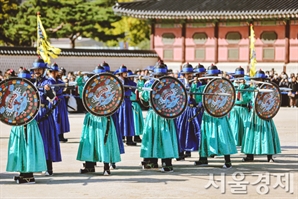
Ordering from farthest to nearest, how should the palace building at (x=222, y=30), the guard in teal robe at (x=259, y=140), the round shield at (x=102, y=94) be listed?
the palace building at (x=222, y=30), the guard in teal robe at (x=259, y=140), the round shield at (x=102, y=94)

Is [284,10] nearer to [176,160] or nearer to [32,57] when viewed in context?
[32,57]

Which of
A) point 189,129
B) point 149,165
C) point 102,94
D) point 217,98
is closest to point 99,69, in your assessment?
point 102,94

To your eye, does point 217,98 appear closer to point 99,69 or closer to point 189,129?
point 189,129

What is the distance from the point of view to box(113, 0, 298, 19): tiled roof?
111 feet

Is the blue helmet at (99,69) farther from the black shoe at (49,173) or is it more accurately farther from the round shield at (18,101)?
the black shoe at (49,173)

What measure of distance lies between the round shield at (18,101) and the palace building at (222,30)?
23766 mm

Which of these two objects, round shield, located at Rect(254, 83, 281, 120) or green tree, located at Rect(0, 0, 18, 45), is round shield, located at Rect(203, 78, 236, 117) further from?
green tree, located at Rect(0, 0, 18, 45)

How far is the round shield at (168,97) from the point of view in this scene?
1223 centimetres

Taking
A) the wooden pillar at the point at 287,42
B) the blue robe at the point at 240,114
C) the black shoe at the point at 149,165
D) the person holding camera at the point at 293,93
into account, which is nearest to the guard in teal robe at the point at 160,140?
the black shoe at the point at 149,165

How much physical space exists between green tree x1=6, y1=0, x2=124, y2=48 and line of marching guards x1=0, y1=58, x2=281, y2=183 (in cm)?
2662

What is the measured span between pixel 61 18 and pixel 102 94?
29.2 m

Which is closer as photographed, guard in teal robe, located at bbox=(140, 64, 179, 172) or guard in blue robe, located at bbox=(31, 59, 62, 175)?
guard in blue robe, located at bbox=(31, 59, 62, 175)

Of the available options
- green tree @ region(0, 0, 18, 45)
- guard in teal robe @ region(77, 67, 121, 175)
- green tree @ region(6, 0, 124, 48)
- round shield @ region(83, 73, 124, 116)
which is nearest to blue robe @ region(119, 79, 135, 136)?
guard in teal robe @ region(77, 67, 121, 175)

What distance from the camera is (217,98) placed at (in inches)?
512
